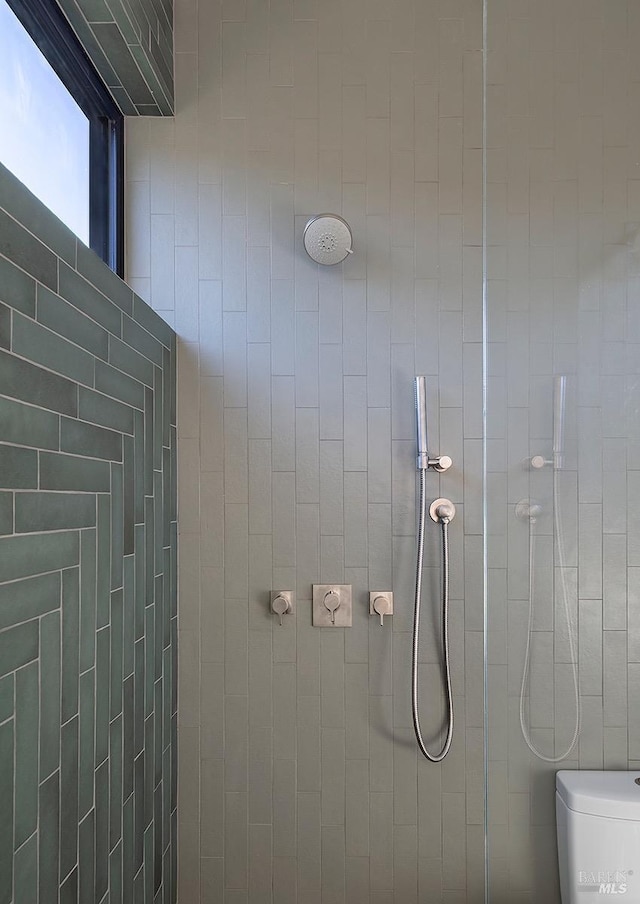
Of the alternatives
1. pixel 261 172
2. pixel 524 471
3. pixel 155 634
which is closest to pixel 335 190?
pixel 261 172

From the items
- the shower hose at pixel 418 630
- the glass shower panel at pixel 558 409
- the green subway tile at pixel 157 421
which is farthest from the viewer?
the shower hose at pixel 418 630

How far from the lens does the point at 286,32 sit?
2211 mm

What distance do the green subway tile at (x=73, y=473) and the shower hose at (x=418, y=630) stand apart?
863mm

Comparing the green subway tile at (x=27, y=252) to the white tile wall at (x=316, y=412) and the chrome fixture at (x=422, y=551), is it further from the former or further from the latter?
the chrome fixture at (x=422, y=551)

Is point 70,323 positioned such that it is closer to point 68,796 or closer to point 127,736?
point 68,796

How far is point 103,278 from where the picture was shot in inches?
60.6

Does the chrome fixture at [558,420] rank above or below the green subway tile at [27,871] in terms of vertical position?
above

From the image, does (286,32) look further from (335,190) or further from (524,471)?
(524,471)

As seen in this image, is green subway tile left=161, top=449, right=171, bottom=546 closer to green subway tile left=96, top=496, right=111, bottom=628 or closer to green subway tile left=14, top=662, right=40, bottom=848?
green subway tile left=96, top=496, right=111, bottom=628

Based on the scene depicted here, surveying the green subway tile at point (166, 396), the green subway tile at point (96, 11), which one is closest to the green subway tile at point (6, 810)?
the green subway tile at point (166, 396)

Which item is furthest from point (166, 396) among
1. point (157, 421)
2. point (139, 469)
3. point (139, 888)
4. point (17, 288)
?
point (139, 888)

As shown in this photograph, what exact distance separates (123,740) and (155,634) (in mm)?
323

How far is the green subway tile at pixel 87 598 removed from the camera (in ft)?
4.55

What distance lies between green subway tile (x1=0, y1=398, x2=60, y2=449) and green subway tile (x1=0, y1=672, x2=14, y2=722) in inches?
12.0
